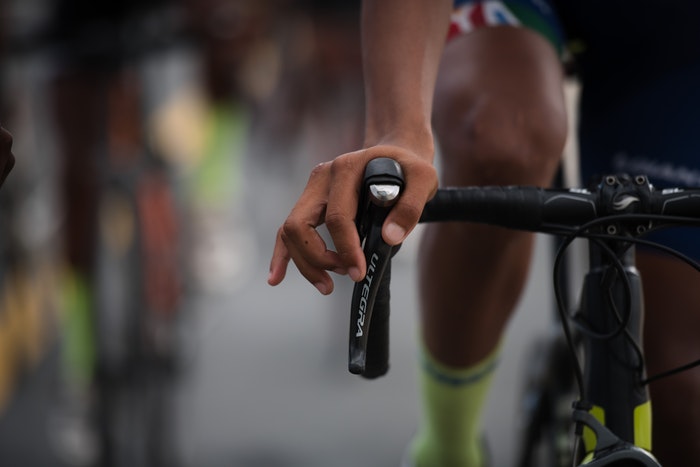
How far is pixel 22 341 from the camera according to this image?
441 centimetres

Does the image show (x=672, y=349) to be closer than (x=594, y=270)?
No

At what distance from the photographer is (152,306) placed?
3.45 meters

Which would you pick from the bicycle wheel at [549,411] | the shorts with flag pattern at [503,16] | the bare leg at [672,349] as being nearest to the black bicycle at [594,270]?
the bare leg at [672,349]

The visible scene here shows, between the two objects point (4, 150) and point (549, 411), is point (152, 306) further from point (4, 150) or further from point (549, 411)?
point (4, 150)

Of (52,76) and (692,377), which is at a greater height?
(52,76)

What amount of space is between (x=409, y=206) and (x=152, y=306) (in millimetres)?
2677

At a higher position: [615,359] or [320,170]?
[320,170]

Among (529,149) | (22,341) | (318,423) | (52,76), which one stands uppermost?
(52,76)

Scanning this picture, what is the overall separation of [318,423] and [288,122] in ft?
12.8

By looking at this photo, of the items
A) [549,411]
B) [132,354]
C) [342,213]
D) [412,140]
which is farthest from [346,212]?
[132,354]

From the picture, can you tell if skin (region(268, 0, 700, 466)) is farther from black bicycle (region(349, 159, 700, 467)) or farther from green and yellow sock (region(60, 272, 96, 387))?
green and yellow sock (region(60, 272, 96, 387))

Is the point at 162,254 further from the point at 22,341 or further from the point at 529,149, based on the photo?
the point at 529,149

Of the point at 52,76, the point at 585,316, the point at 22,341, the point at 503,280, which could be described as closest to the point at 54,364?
the point at 22,341

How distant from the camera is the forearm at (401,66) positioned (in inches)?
40.3
